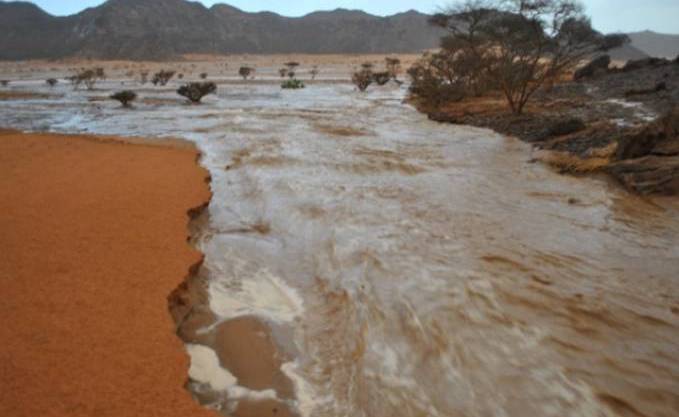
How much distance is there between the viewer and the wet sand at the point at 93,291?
2555mm

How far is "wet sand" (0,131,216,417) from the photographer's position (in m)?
2.55

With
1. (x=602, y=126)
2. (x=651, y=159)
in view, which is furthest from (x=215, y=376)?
(x=602, y=126)

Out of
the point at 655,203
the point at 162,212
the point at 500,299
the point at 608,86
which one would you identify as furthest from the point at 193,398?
the point at 608,86

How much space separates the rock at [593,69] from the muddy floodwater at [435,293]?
2685 cm

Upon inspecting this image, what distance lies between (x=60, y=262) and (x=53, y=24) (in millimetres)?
113554

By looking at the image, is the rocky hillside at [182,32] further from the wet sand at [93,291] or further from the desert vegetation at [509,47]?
the wet sand at [93,291]

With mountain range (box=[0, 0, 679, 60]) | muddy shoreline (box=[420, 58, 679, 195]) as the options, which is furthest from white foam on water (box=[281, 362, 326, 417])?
mountain range (box=[0, 0, 679, 60])

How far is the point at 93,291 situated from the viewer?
11.9ft

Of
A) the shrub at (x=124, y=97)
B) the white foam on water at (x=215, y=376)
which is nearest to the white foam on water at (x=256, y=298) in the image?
the white foam on water at (x=215, y=376)

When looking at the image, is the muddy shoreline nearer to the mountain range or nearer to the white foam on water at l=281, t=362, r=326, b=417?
the white foam on water at l=281, t=362, r=326, b=417

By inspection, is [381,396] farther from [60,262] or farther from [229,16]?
[229,16]

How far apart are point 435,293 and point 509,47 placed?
15.4 metres

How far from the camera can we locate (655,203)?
690 centimetres

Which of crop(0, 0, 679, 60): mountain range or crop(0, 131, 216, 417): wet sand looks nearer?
crop(0, 131, 216, 417): wet sand
